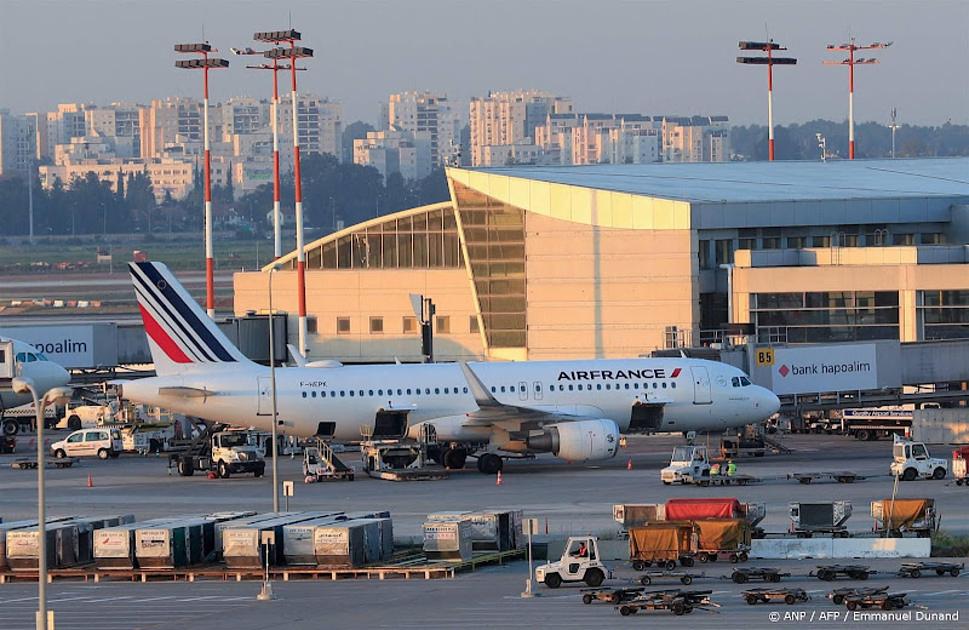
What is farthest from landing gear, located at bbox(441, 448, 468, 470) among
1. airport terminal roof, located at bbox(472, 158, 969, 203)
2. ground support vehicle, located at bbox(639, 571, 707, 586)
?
airport terminal roof, located at bbox(472, 158, 969, 203)

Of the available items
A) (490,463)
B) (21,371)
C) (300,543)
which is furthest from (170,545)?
(21,371)

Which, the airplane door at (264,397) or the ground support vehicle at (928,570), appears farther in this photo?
the airplane door at (264,397)

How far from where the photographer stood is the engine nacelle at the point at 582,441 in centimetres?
6819

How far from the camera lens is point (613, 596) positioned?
40.3 m

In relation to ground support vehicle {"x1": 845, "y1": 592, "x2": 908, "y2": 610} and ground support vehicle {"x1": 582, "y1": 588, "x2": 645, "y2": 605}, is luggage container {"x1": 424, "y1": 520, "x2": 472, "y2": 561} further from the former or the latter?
ground support vehicle {"x1": 845, "y1": 592, "x2": 908, "y2": 610}

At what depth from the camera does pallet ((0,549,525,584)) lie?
45906 millimetres

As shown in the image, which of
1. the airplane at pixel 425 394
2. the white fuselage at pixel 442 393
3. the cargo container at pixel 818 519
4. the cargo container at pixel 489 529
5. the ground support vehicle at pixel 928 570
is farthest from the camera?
the white fuselage at pixel 442 393

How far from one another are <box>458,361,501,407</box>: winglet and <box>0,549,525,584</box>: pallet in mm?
20450

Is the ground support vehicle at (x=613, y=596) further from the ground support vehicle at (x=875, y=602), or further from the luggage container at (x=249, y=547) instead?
the luggage container at (x=249, y=547)

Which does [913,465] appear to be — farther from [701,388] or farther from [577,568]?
[577,568]

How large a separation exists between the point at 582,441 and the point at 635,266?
2670cm

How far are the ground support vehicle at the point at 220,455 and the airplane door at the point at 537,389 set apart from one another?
33.5 ft

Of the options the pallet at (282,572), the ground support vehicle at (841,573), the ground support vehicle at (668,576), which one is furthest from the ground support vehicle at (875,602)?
the pallet at (282,572)

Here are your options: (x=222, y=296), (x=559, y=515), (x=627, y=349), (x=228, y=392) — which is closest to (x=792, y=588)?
(x=559, y=515)
